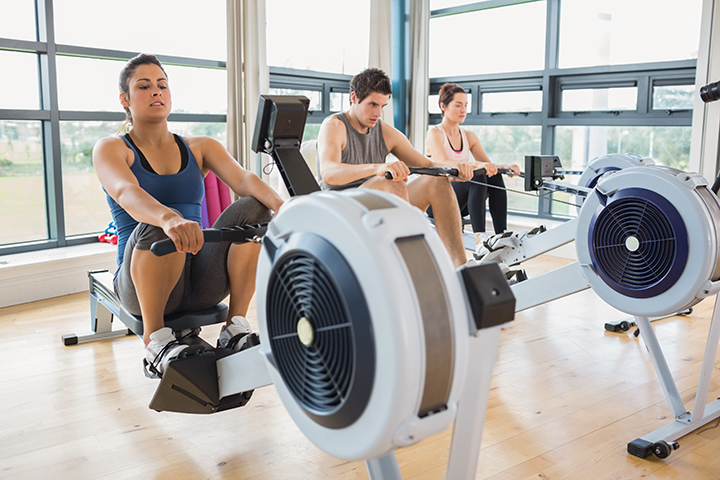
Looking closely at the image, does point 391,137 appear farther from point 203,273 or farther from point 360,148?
point 203,273

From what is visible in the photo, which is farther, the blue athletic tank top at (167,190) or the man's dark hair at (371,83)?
the man's dark hair at (371,83)

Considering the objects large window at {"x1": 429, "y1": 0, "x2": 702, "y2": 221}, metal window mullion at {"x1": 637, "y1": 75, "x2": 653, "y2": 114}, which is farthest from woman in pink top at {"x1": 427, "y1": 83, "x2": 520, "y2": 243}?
metal window mullion at {"x1": 637, "y1": 75, "x2": 653, "y2": 114}

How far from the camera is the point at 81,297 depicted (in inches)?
139

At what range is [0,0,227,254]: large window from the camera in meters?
3.61

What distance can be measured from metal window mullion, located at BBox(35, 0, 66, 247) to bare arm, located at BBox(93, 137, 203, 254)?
2.10m

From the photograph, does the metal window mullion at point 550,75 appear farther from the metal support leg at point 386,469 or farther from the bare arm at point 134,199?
the metal support leg at point 386,469

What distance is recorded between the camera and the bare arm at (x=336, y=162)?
2578 millimetres

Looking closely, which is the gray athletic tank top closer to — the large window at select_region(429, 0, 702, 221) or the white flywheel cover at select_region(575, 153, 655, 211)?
the white flywheel cover at select_region(575, 153, 655, 211)

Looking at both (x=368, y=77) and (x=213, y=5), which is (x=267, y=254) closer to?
(x=368, y=77)

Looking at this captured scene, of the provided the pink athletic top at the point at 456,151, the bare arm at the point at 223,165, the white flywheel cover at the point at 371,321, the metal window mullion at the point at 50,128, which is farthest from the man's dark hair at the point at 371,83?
the metal window mullion at the point at 50,128

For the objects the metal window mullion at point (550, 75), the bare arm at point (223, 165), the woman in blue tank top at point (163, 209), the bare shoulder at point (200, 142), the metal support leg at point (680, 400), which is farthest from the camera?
the metal window mullion at point (550, 75)

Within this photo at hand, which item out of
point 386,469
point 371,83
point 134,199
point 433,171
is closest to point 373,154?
point 371,83

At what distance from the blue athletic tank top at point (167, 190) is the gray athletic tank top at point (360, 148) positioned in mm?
904

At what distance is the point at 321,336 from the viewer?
100 centimetres
